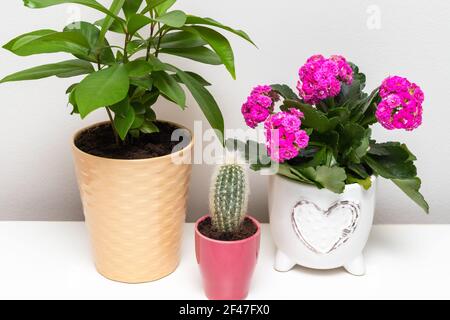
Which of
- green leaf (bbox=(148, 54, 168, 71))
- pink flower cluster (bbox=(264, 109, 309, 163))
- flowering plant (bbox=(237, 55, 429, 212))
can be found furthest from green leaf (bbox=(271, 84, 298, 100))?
green leaf (bbox=(148, 54, 168, 71))

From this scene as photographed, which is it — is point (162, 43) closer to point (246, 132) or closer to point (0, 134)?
point (246, 132)

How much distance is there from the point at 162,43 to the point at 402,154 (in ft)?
1.52

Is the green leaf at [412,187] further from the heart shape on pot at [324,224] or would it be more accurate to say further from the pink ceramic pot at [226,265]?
the pink ceramic pot at [226,265]

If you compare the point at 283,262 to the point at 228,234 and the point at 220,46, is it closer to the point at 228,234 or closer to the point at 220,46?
the point at 228,234

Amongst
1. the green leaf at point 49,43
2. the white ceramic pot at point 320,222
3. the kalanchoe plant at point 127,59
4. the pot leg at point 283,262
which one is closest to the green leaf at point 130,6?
the kalanchoe plant at point 127,59

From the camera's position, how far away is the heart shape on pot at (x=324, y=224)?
41.7 inches

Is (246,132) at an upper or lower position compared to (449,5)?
lower

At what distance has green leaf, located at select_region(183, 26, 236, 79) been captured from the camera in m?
0.95

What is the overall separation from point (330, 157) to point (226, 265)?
25cm

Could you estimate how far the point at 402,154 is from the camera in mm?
1094

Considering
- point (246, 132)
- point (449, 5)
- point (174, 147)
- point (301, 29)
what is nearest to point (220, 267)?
point (174, 147)

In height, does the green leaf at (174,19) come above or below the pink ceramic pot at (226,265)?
above

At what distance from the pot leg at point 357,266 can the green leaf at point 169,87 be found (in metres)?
0.43

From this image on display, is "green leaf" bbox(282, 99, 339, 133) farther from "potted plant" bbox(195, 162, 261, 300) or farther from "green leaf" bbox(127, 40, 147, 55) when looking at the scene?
"green leaf" bbox(127, 40, 147, 55)
